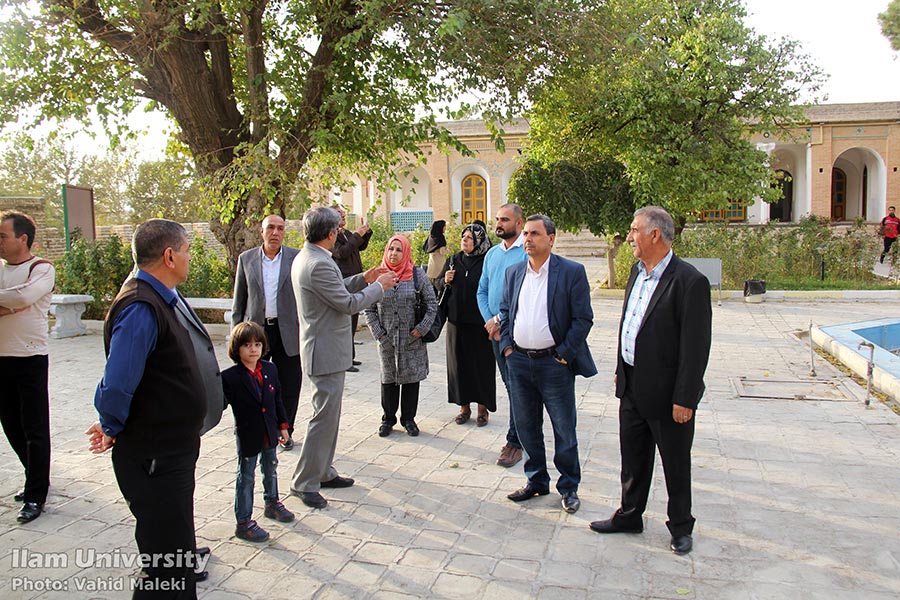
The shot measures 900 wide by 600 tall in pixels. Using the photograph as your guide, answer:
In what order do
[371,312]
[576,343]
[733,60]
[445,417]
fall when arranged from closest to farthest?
[576,343] < [371,312] < [445,417] < [733,60]

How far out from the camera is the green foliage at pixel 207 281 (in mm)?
11602

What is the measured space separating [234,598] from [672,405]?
7.82 feet

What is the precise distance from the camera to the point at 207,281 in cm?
1170

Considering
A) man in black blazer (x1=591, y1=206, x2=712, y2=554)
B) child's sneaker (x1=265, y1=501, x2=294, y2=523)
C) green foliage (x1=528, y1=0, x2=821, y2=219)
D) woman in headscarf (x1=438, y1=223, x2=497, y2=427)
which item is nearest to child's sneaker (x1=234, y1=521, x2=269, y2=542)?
child's sneaker (x1=265, y1=501, x2=294, y2=523)

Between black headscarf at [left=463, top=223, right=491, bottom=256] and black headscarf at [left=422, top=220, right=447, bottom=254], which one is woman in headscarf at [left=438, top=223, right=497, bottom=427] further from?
black headscarf at [left=422, top=220, right=447, bottom=254]

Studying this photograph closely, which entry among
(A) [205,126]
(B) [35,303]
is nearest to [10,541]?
(B) [35,303]

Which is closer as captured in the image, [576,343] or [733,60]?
[576,343]

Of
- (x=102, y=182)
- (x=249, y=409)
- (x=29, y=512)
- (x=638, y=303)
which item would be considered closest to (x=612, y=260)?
(x=638, y=303)

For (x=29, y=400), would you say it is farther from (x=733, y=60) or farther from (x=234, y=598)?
(x=733, y=60)

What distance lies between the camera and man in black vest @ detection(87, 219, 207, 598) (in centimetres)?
266

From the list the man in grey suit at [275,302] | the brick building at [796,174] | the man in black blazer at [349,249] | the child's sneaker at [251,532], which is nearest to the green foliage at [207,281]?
the man in black blazer at [349,249]

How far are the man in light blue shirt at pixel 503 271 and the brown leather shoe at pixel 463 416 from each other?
3.06ft

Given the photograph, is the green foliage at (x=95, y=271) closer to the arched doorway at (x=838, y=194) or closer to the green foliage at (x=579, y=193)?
the green foliage at (x=579, y=193)

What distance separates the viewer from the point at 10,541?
393 cm
